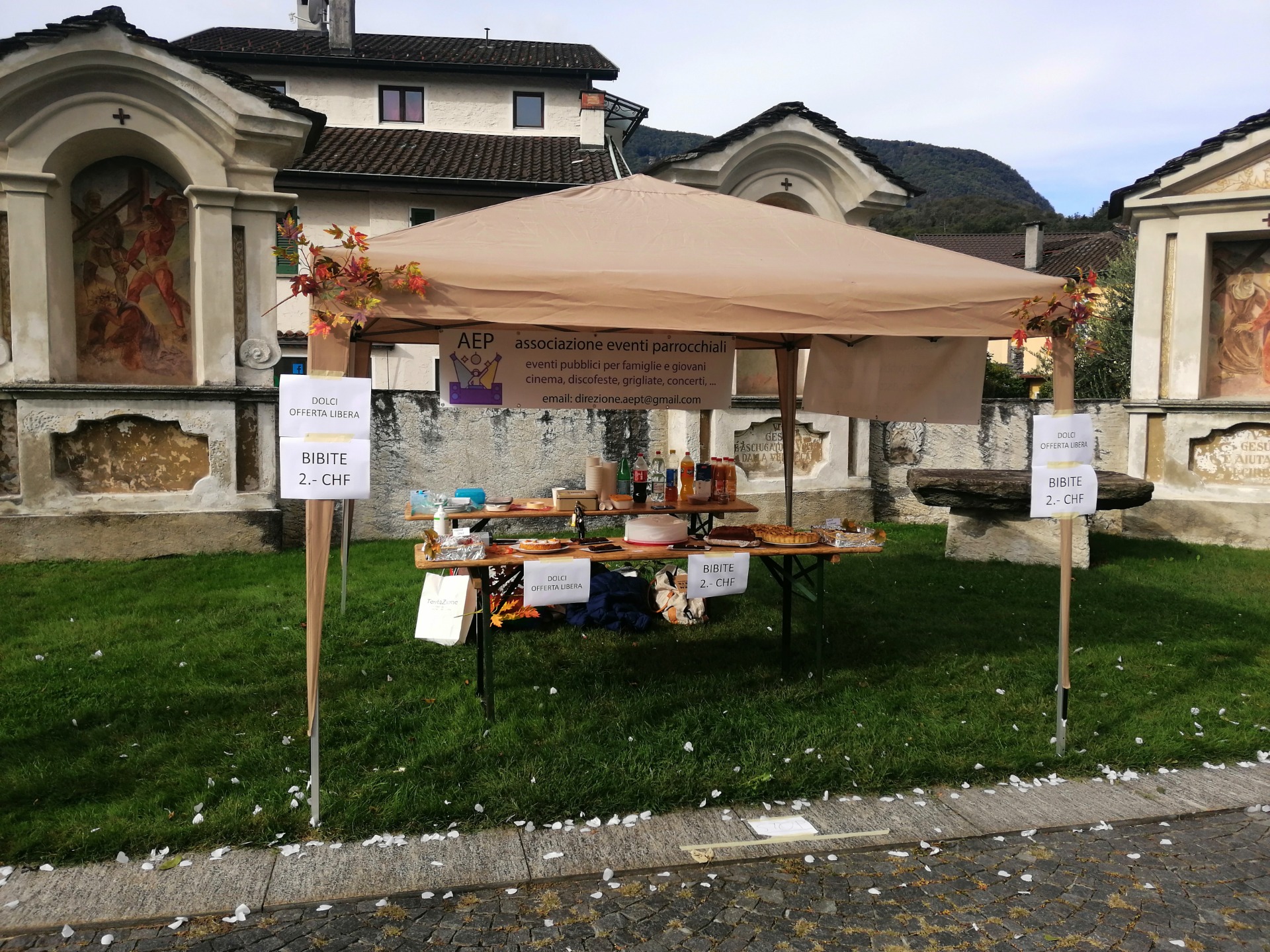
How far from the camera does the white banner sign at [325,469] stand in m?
3.68

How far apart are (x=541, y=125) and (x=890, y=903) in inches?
951

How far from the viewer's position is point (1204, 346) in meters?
10.4

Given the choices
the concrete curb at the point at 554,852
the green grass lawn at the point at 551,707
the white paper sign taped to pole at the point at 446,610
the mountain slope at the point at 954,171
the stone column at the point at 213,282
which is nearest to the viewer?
the concrete curb at the point at 554,852

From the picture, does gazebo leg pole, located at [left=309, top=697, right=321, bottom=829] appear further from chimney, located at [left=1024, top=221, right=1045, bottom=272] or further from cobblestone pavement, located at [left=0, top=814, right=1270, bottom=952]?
chimney, located at [left=1024, top=221, right=1045, bottom=272]

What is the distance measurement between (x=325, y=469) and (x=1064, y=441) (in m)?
3.35

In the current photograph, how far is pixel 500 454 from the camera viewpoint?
1040cm

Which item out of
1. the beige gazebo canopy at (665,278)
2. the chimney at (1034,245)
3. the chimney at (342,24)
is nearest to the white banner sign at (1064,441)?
the beige gazebo canopy at (665,278)

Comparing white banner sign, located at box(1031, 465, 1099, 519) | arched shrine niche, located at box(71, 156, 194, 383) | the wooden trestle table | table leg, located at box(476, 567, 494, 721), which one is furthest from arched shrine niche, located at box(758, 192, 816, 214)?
table leg, located at box(476, 567, 494, 721)

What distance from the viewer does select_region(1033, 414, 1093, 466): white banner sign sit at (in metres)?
4.40

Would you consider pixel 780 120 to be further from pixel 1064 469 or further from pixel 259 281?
pixel 1064 469

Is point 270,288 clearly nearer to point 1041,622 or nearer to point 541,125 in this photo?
point 1041,622

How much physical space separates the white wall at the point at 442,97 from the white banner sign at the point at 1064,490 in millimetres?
22362

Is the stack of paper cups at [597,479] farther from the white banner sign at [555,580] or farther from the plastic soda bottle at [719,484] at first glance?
the white banner sign at [555,580]

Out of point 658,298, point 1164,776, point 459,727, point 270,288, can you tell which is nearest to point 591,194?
point 658,298
